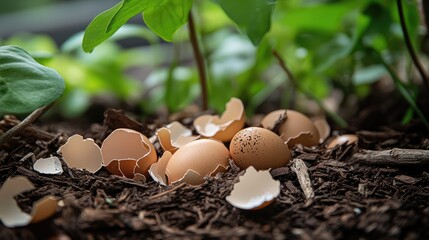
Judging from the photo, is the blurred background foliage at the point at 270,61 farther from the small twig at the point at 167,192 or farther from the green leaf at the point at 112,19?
the small twig at the point at 167,192

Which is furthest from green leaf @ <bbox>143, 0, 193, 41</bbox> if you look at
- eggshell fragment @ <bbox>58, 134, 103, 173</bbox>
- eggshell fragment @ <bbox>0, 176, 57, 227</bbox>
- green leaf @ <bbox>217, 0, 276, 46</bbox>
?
eggshell fragment @ <bbox>0, 176, 57, 227</bbox>

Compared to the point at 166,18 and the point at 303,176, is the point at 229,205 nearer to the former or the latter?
the point at 303,176

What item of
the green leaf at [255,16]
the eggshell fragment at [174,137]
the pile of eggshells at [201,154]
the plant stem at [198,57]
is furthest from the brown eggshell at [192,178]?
the plant stem at [198,57]

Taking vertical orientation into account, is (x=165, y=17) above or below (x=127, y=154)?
above

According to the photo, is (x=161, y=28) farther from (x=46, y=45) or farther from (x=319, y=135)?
(x=46, y=45)

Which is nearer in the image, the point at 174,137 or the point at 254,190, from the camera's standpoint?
the point at 254,190

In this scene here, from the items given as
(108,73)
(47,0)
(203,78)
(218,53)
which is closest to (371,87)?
(218,53)

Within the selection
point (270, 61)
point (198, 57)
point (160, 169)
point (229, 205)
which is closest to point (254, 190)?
point (229, 205)
